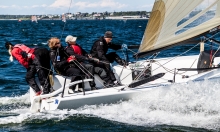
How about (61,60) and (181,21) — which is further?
(61,60)

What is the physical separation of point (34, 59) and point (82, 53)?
89 centimetres

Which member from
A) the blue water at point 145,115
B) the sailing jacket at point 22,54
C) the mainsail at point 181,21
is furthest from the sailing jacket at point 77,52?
the mainsail at point 181,21

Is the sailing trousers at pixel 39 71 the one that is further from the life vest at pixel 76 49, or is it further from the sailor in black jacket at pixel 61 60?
the life vest at pixel 76 49

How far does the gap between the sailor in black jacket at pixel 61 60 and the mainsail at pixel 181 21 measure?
4.04 feet

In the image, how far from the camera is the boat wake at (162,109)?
20.6 ft

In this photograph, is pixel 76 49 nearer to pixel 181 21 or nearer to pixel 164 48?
pixel 164 48

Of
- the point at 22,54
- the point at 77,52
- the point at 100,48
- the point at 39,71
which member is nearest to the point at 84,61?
the point at 77,52

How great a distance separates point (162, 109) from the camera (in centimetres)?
657

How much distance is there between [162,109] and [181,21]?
135 centimetres

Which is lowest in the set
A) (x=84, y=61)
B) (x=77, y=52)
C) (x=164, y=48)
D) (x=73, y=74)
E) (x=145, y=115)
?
(x=145, y=115)

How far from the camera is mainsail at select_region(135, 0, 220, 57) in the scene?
6.28m

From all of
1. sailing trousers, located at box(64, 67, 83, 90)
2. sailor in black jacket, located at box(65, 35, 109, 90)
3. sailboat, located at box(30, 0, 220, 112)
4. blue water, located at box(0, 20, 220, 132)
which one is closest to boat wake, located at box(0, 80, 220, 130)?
blue water, located at box(0, 20, 220, 132)

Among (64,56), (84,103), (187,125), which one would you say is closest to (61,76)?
(64,56)

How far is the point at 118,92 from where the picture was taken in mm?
6734
